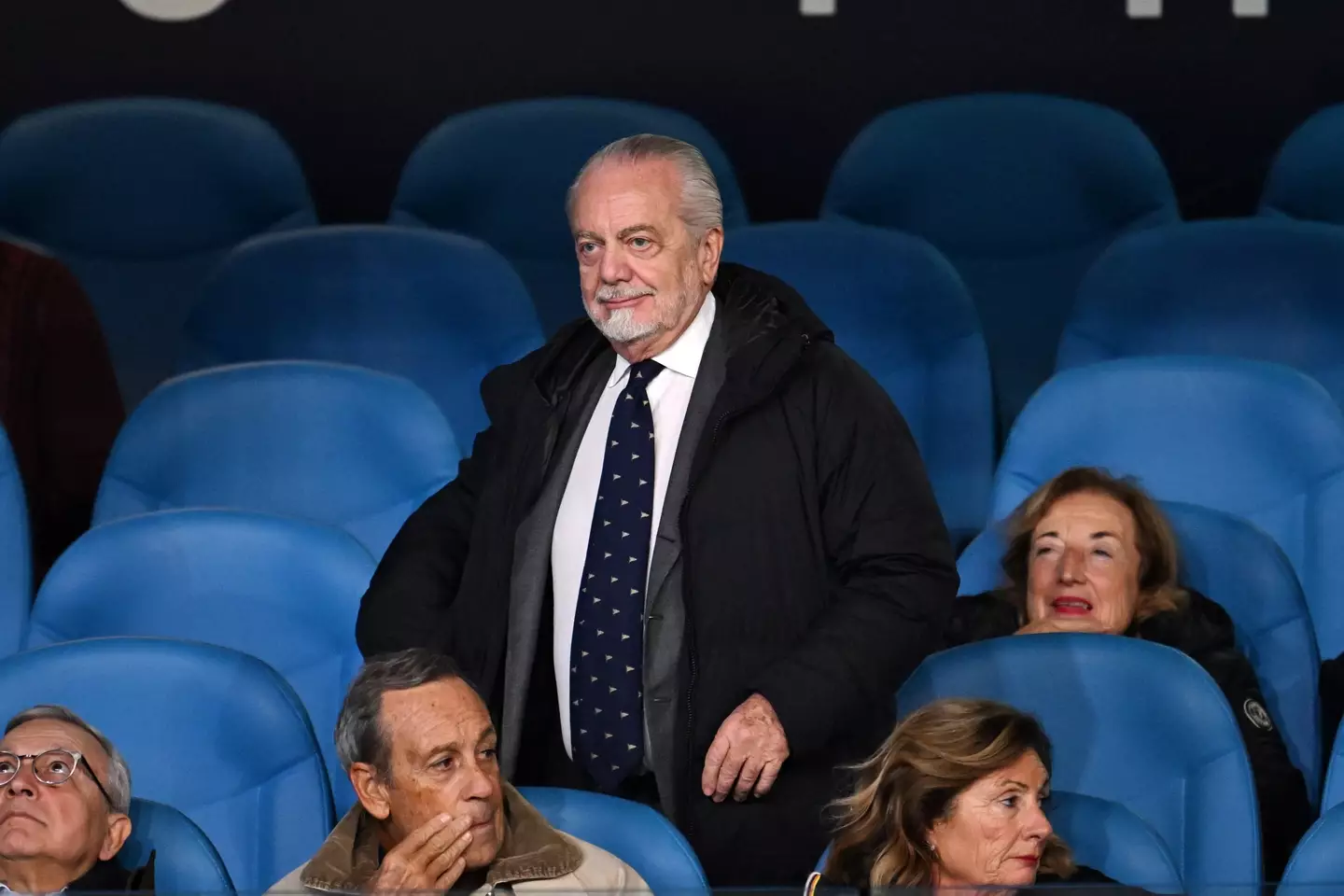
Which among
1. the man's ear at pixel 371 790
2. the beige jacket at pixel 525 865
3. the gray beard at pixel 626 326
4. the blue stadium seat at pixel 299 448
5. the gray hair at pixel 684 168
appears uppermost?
the gray hair at pixel 684 168

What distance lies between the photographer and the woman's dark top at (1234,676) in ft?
8.79

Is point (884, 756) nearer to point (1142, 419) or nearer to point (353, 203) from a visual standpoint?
point (1142, 419)

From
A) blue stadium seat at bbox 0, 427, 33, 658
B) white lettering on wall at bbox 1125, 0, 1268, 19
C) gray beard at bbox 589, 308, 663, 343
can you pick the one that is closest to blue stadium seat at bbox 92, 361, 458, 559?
blue stadium seat at bbox 0, 427, 33, 658

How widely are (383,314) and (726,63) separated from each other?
40.9 inches

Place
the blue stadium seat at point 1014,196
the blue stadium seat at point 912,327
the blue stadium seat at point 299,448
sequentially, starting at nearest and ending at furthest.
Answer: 1. the blue stadium seat at point 299,448
2. the blue stadium seat at point 912,327
3. the blue stadium seat at point 1014,196

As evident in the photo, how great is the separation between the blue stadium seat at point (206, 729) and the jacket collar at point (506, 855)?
0.31 m

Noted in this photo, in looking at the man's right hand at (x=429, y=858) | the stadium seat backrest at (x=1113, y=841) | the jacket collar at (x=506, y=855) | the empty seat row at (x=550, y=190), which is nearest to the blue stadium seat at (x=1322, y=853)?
the stadium seat backrest at (x=1113, y=841)

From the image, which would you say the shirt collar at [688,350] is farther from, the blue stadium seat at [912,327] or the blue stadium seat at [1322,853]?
the blue stadium seat at [912,327]

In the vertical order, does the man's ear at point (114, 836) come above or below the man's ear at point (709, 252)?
below

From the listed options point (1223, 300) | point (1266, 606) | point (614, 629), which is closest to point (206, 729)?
point (614, 629)

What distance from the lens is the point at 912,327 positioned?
379 cm

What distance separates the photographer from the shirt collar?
2.59 m

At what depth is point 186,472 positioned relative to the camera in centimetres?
337

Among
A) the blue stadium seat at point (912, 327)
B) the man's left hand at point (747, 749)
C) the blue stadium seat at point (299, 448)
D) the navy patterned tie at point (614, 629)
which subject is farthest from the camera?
the blue stadium seat at point (912, 327)
